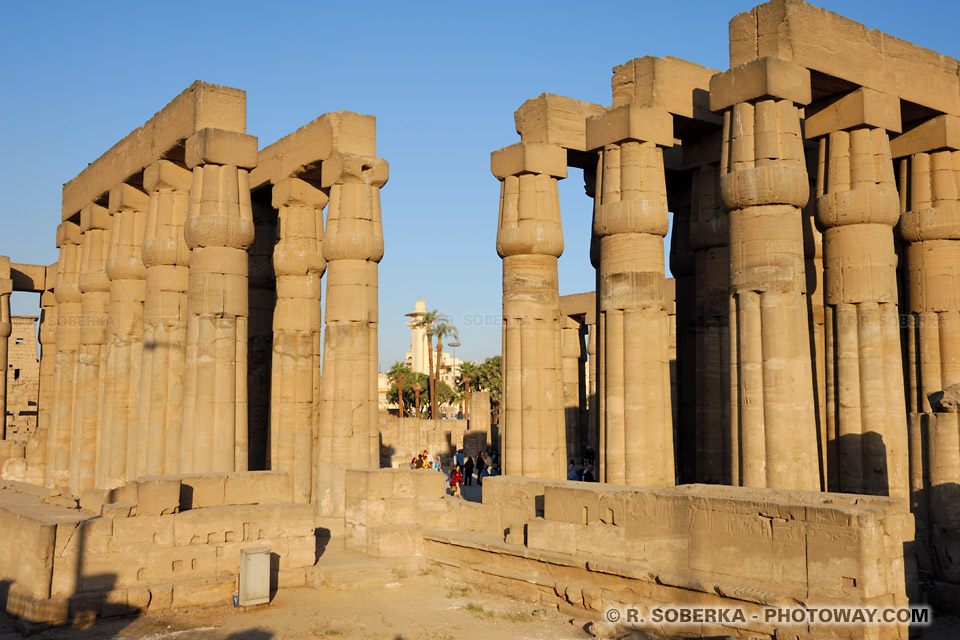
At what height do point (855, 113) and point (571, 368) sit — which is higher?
point (855, 113)

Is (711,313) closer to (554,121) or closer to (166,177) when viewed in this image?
(554,121)

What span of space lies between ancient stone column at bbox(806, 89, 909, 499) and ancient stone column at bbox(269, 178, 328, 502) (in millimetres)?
11099

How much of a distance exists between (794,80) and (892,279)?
3995 millimetres

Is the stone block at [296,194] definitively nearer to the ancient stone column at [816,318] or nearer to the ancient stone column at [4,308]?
the ancient stone column at [816,318]

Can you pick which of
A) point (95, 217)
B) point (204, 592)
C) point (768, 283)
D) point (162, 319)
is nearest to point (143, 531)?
point (204, 592)

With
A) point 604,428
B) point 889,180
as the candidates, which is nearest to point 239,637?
point 604,428

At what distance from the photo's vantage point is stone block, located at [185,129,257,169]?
17.9 m

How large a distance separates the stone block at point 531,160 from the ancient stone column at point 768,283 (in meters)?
3.99

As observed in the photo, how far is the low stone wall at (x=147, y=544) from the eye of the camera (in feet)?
38.9

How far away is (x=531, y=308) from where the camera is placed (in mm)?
18062

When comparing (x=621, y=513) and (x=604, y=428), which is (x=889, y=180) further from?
(x=621, y=513)

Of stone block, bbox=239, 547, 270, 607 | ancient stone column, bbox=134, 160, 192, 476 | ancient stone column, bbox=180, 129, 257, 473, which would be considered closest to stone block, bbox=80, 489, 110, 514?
stone block, bbox=239, 547, 270, 607

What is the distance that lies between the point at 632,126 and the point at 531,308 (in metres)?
4.05

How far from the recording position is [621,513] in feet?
38.0
